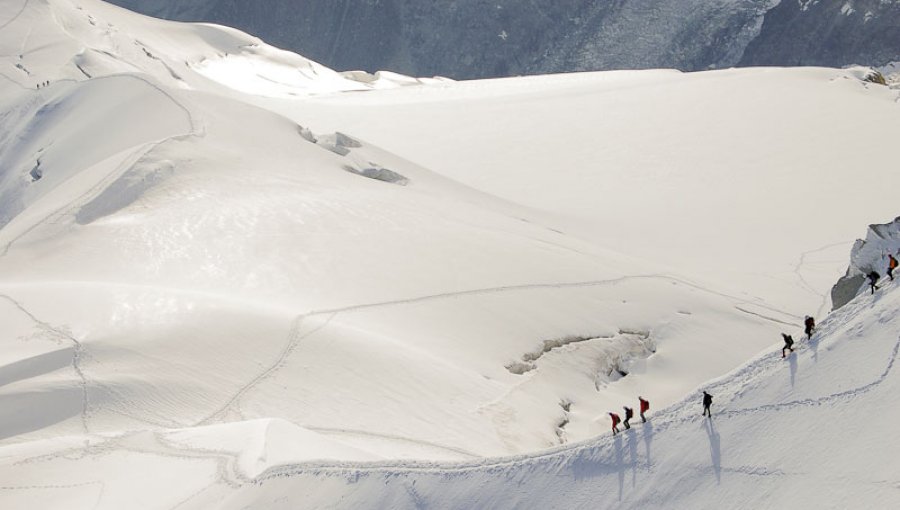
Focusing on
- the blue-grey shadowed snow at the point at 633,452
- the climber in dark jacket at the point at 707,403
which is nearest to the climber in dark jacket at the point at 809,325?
the climber in dark jacket at the point at 707,403

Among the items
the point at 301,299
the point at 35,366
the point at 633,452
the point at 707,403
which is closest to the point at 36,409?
the point at 35,366

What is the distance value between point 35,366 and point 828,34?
93313 mm

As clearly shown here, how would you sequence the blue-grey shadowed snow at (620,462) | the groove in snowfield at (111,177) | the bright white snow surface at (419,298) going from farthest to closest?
the groove in snowfield at (111,177) → the bright white snow surface at (419,298) → the blue-grey shadowed snow at (620,462)

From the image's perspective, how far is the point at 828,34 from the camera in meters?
97.6

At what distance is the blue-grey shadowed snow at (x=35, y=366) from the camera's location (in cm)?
1784

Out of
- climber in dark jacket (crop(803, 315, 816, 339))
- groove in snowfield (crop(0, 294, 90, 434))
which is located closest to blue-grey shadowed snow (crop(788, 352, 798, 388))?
climber in dark jacket (crop(803, 315, 816, 339))

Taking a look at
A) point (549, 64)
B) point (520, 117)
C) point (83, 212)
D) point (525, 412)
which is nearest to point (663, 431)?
point (525, 412)

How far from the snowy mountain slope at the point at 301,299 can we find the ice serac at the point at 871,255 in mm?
5397

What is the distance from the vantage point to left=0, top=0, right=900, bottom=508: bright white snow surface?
1245 centimetres

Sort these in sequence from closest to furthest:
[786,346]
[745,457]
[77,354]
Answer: [745,457]
[786,346]
[77,354]

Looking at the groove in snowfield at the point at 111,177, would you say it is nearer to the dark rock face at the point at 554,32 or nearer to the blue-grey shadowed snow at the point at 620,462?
the blue-grey shadowed snow at the point at 620,462

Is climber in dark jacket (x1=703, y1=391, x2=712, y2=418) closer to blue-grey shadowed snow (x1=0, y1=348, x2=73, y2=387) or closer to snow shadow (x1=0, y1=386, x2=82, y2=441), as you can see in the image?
snow shadow (x1=0, y1=386, x2=82, y2=441)

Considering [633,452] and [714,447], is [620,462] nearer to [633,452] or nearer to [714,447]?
[633,452]

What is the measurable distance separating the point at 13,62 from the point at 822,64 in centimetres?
7473
